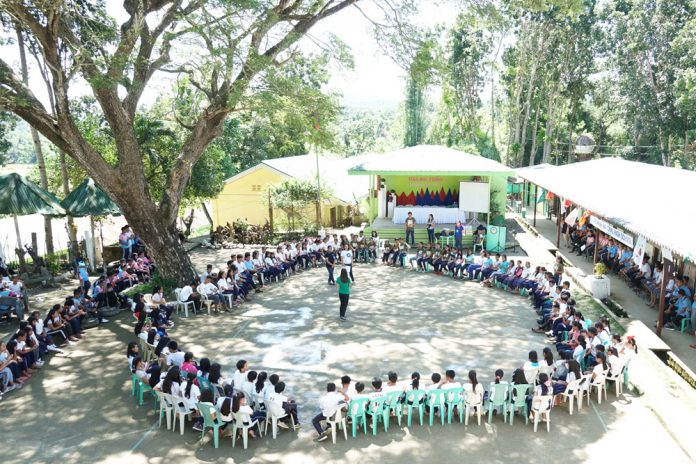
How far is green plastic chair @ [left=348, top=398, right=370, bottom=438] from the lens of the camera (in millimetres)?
7785

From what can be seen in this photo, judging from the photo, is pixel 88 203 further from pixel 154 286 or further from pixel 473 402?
pixel 473 402

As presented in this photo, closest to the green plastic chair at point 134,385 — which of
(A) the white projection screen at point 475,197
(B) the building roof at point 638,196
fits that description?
(B) the building roof at point 638,196

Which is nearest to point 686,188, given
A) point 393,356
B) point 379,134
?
point 393,356

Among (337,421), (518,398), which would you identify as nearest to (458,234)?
(518,398)

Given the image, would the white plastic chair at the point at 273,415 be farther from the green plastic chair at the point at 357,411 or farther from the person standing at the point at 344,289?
the person standing at the point at 344,289

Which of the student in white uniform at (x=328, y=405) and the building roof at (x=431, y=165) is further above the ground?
the building roof at (x=431, y=165)

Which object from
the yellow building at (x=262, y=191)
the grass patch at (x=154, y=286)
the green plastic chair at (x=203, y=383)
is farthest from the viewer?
the yellow building at (x=262, y=191)

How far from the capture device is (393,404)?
805 centimetres

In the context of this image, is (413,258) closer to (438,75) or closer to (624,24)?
(438,75)

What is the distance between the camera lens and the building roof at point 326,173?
2671cm

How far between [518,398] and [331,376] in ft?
10.8

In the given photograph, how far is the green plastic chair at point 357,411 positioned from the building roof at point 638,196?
6.31 metres

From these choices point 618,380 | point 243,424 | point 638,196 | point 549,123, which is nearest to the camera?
point 243,424

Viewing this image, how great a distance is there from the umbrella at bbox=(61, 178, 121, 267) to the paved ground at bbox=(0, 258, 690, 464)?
4508 mm
